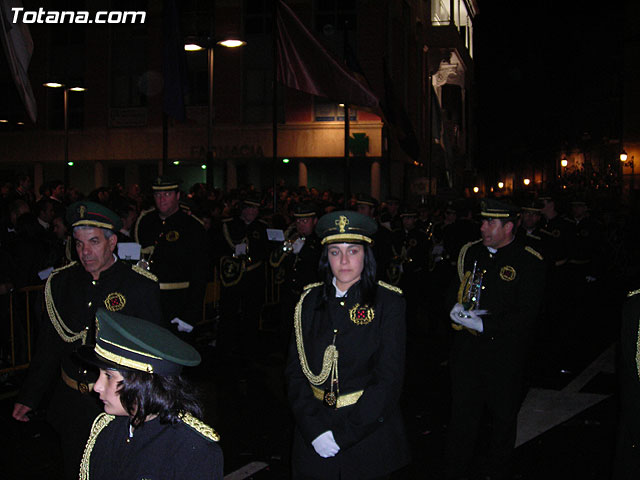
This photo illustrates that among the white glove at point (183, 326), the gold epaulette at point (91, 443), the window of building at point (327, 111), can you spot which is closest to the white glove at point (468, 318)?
the white glove at point (183, 326)

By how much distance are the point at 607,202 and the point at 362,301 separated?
31.2 metres

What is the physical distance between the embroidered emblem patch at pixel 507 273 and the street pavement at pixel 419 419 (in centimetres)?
177

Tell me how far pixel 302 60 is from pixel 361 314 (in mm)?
10571

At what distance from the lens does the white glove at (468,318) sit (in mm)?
5809

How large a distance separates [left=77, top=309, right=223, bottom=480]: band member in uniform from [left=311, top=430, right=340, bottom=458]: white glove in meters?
1.25

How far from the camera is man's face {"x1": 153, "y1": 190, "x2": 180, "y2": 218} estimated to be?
8.78 meters

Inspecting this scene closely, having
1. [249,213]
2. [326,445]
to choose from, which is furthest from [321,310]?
[249,213]

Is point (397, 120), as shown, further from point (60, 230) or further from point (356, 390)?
point (356, 390)

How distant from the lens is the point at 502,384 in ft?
19.6

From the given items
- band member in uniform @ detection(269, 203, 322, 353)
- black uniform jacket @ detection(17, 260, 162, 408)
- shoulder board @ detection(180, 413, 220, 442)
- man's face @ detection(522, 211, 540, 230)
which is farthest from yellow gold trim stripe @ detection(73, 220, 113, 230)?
man's face @ detection(522, 211, 540, 230)

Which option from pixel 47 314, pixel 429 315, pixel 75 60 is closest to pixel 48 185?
pixel 429 315

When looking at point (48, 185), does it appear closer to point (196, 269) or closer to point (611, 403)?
point (196, 269)

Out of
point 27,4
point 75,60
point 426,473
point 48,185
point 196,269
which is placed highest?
point 27,4

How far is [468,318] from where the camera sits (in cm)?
582
